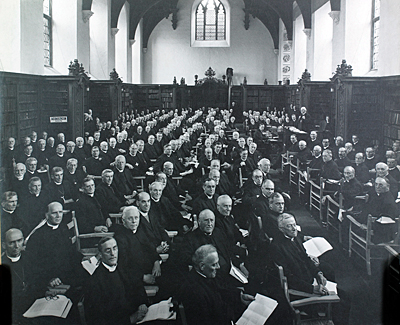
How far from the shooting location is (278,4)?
664 centimetres

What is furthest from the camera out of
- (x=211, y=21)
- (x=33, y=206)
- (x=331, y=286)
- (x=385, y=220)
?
(x=211, y=21)

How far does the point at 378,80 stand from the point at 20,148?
4.86 m

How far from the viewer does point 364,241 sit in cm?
507

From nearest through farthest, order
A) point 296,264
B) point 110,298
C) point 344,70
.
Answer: point 110,298 < point 296,264 < point 344,70

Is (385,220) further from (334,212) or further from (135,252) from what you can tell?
(135,252)

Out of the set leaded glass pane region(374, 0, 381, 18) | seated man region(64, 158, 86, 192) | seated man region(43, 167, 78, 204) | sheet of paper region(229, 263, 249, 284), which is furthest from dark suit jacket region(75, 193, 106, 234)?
leaded glass pane region(374, 0, 381, 18)

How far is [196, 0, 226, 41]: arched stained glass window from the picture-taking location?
9.98m

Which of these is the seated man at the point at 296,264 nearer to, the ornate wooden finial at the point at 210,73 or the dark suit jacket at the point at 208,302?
the dark suit jacket at the point at 208,302

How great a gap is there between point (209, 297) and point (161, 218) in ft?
3.83

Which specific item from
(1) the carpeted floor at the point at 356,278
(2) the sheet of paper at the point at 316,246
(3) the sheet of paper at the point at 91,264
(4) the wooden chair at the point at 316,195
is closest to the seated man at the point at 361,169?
(4) the wooden chair at the point at 316,195

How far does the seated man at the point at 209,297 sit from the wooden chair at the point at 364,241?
1.52 metres

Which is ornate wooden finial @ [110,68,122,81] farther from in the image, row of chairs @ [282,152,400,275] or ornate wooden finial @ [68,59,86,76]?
row of chairs @ [282,152,400,275]

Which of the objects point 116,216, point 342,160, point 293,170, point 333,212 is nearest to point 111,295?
point 116,216

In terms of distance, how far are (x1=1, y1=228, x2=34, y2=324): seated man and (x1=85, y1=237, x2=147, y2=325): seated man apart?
28.8 inches
